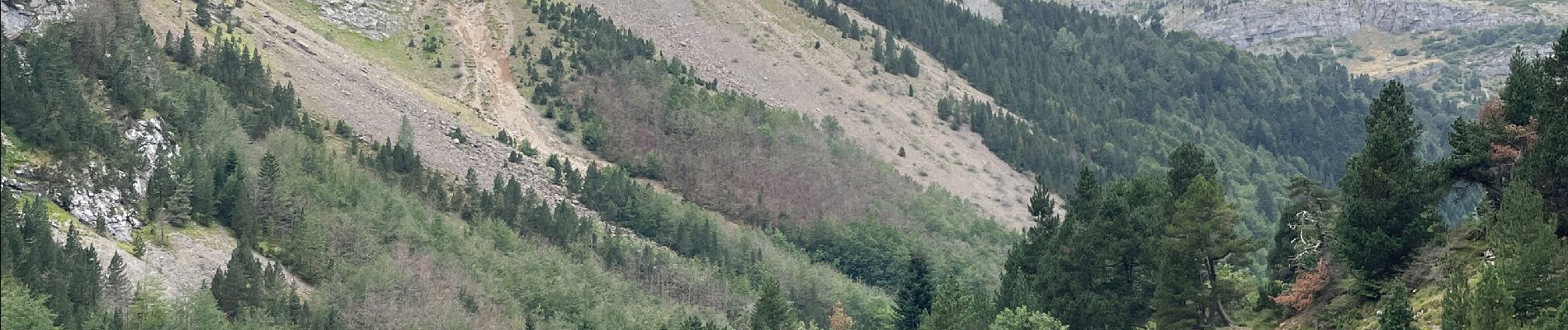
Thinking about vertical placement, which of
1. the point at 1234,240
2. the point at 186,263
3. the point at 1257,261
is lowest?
the point at 1257,261

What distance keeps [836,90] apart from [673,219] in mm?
42862

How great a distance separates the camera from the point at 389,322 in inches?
4360

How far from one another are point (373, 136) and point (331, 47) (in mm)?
21140

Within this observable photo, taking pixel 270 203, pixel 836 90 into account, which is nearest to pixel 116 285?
pixel 270 203

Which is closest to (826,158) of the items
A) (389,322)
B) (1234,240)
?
(389,322)

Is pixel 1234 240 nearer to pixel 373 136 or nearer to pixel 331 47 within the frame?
pixel 373 136

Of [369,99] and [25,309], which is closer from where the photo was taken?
[25,309]

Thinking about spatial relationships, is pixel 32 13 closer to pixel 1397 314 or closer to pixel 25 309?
pixel 25 309

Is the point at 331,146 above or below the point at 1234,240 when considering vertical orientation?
below

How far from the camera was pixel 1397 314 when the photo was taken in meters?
51.3

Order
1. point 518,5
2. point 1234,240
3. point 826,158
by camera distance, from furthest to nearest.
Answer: point 518,5
point 826,158
point 1234,240

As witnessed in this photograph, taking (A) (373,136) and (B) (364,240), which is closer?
(B) (364,240)

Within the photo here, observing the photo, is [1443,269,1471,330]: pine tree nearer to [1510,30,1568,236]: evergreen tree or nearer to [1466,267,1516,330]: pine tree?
[1466,267,1516,330]: pine tree

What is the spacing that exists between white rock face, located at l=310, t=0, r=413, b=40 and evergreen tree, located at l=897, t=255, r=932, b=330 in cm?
8669
